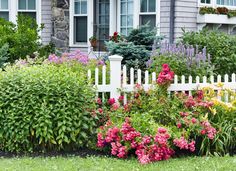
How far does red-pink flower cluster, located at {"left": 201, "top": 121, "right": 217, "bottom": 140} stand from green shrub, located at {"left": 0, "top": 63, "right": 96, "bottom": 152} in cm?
163

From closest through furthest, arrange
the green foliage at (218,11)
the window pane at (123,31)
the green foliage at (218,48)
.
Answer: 1. the green foliage at (218,48)
2. the green foliage at (218,11)
3. the window pane at (123,31)

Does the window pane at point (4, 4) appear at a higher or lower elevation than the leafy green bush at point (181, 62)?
higher

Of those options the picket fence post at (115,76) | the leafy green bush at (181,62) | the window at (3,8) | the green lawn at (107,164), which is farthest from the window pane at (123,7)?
the green lawn at (107,164)

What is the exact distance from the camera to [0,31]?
11.8m

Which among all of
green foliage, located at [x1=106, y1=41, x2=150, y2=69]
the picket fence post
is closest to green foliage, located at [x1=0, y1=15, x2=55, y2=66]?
green foliage, located at [x1=106, y1=41, x2=150, y2=69]

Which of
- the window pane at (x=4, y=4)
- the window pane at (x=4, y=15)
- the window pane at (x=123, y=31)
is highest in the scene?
the window pane at (x=4, y=4)

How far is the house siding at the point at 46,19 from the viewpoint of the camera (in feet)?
48.2

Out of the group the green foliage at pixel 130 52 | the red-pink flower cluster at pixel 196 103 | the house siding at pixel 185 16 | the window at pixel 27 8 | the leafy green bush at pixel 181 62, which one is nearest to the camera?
the red-pink flower cluster at pixel 196 103

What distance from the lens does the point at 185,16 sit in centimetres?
1304

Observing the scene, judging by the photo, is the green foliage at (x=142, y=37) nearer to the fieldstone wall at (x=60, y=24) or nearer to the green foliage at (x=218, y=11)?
the green foliage at (x=218, y=11)

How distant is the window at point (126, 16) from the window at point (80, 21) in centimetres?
134

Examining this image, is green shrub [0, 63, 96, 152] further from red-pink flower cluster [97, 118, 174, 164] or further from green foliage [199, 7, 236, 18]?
green foliage [199, 7, 236, 18]

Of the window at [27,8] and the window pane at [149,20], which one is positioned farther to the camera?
the window at [27,8]

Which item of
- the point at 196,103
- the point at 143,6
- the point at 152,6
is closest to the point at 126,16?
the point at 143,6
